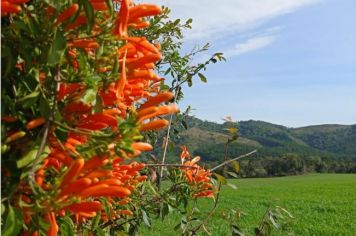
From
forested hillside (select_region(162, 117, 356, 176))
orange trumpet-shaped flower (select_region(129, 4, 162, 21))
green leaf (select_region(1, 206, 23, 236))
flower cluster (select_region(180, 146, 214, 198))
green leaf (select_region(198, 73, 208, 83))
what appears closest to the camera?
green leaf (select_region(1, 206, 23, 236))

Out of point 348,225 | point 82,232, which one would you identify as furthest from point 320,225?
point 82,232

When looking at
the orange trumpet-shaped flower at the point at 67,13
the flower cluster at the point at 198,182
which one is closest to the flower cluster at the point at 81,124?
the orange trumpet-shaped flower at the point at 67,13

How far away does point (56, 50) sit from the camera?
0.88 metres

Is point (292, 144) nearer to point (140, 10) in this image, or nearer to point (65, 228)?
point (65, 228)

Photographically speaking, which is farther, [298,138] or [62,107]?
[298,138]

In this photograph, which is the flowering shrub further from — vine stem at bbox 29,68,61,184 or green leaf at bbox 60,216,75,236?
green leaf at bbox 60,216,75,236

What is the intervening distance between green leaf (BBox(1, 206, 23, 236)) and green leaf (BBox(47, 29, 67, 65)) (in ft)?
0.83

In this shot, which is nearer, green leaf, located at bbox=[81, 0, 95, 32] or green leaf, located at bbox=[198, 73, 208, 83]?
green leaf, located at bbox=[81, 0, 95, 32]

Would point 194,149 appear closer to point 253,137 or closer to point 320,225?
point 253,137

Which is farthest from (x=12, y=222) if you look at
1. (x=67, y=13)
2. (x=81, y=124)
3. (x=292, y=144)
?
(x=292, y=144)

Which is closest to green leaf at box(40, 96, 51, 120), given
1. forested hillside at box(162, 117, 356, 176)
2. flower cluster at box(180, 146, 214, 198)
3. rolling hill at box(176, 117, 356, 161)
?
flower cluster at box(180, 146, 214, 198)

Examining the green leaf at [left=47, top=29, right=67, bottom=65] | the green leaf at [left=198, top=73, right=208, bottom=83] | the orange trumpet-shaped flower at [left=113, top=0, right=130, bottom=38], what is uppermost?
the green leaf at [left=198, top=73, right=208, bottom=83]

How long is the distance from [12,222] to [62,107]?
0.73 ft

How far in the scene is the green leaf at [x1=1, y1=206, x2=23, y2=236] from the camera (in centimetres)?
85
